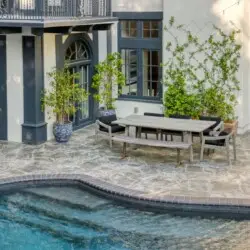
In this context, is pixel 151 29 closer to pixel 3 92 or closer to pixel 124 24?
pixel 124 24

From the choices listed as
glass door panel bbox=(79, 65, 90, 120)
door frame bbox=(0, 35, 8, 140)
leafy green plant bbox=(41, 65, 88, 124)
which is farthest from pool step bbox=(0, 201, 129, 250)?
glass door panel bbox=(79, 65, 90, 120)

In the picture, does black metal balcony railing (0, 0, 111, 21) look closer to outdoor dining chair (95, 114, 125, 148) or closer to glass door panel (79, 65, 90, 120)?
glass door panel (79, 65, 90, 120)

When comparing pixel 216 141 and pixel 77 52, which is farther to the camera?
pixel 77 52

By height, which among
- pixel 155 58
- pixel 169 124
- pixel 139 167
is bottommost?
pixel 139 167

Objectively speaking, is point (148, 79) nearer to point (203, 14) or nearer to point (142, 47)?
point (142, 47)

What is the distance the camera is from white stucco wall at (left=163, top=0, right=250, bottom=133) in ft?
50.8

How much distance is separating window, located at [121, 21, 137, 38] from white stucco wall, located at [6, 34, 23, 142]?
389 cm

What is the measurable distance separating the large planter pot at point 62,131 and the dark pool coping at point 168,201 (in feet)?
10.5

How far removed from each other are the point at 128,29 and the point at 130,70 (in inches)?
48.7

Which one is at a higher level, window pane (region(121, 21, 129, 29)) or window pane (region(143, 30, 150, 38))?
window pane (region(121, 21, 129, 29))

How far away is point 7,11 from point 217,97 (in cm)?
605

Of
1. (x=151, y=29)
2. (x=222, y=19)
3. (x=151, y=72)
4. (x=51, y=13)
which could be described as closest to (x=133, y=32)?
(x=151, y=29)

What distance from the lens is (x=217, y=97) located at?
15633mm

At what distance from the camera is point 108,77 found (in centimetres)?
1678
